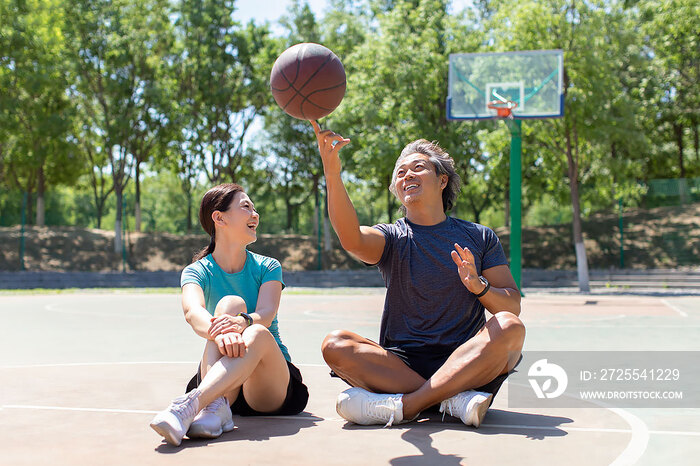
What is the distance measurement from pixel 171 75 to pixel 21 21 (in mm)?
5345

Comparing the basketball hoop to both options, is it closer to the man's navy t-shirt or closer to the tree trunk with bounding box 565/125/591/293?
the tree trunk with bounding box 565/125/591/293

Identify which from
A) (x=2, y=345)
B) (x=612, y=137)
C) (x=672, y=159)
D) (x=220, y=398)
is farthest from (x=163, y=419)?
(x=672, y=159)

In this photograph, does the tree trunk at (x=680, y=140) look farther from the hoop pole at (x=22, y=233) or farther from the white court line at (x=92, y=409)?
the white court line at (x=92, y=409)

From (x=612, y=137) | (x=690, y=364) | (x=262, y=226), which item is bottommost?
(x=690, y=364)

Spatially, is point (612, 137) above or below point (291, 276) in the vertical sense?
above

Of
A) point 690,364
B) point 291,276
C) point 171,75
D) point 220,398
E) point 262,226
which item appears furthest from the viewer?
point 262,226

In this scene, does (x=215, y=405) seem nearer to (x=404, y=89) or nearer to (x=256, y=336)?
(x=256, y=336)

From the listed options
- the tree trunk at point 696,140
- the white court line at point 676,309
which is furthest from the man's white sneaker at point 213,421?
the tree trunk at point 696,140

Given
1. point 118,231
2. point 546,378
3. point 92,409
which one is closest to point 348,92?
point 118,231

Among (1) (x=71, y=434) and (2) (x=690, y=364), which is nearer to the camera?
(1) (x=71, y=434)

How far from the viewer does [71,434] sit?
3779 mm

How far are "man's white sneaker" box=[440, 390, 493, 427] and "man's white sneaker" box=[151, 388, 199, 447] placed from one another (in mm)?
1355

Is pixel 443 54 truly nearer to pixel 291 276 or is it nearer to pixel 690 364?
pixel 291 276

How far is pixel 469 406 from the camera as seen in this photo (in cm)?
376
